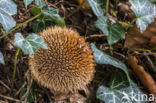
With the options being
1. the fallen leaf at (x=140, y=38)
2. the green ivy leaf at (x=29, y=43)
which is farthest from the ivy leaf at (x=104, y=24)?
the green ivy leaf at (x=29, y=43)

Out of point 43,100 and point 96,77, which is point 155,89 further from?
point 43,100

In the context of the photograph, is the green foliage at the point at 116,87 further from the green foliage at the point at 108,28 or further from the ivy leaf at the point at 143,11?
the ivy leaf at the point at 143,11

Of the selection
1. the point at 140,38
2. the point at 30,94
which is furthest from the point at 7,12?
the point at 140,38

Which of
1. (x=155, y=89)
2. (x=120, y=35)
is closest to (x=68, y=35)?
(x=120, y=35)

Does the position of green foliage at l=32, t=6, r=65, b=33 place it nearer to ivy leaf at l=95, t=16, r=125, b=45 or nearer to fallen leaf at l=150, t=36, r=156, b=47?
ivy leaf at l=95, t=16, r=125, b=45

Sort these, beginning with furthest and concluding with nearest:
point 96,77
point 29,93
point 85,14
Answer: point 85,14 < point 96,77 < point 29,93

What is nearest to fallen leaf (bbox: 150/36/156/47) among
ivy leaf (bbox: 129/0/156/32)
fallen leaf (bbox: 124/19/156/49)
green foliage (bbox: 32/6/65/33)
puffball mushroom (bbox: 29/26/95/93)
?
fallen leaf (bbox: 124/19/156/49)
